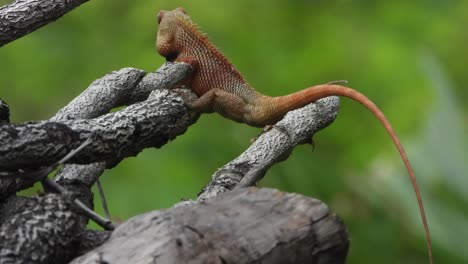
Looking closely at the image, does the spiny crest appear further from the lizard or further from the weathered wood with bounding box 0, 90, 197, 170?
the weathered wood with bounding box 0, 90, 197, 170

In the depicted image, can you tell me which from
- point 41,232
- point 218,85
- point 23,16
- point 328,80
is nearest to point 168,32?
point 218,85

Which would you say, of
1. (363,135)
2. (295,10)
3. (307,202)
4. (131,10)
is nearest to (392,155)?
(363,135)

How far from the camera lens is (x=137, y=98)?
1.47 meters

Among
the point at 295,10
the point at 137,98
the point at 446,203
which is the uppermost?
the point at 137,98

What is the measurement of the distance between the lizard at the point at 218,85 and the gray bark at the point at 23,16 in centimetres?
49

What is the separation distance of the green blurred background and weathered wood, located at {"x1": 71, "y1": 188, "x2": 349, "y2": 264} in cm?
130

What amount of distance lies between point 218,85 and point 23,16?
0.90 meters

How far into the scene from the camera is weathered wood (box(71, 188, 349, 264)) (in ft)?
3.14

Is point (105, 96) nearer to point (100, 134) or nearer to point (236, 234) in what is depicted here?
point (100, 134)

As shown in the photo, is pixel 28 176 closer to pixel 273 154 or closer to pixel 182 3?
pixel 273 154

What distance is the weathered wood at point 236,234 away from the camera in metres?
0.96

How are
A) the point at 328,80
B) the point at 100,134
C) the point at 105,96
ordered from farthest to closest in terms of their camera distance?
the point at 328,80, the point at 105,96, the point at 100,134

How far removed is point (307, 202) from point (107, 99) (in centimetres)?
45

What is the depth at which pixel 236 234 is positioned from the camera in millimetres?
980
